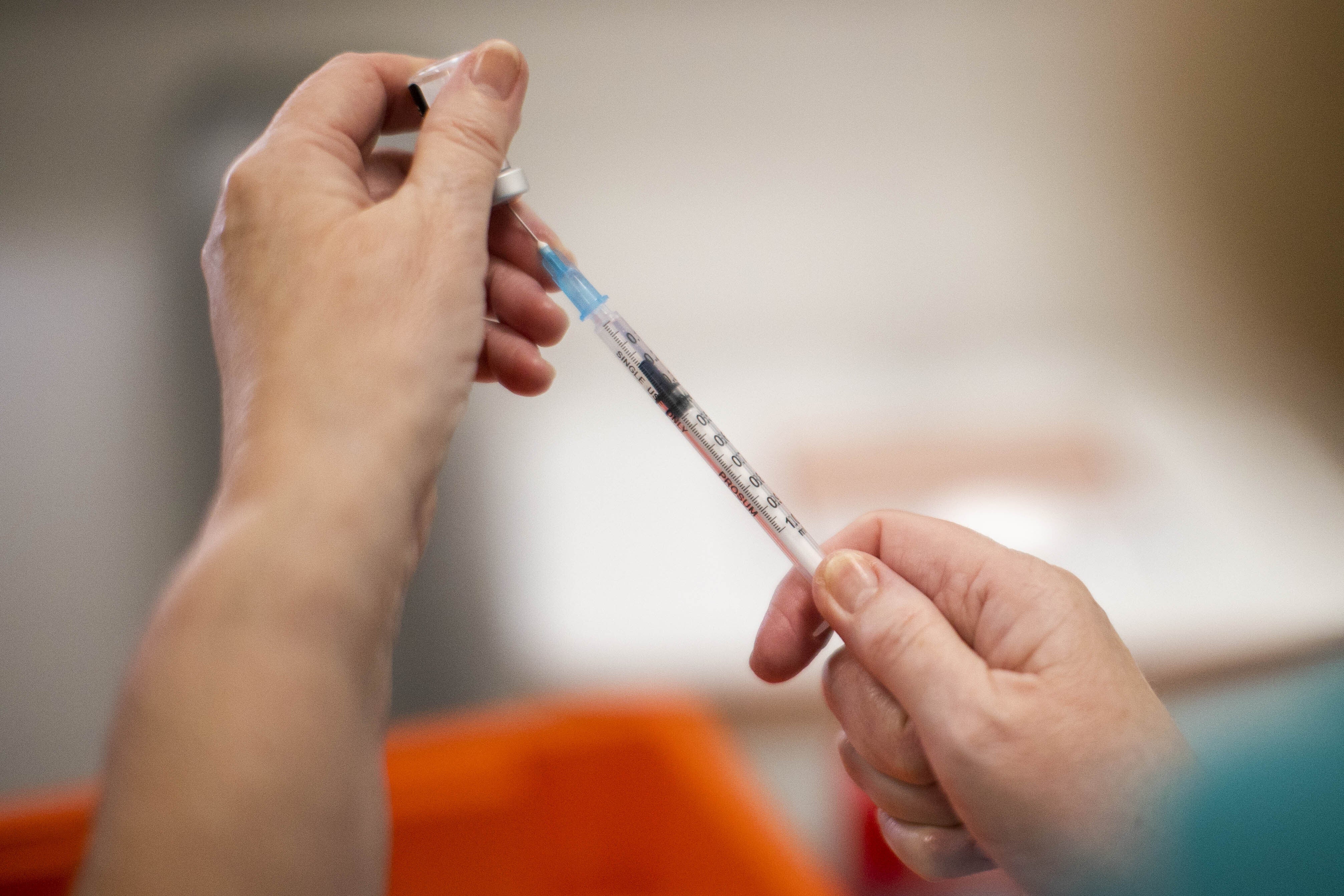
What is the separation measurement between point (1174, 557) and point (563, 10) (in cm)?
126

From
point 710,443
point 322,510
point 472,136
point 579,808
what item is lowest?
point 579,808

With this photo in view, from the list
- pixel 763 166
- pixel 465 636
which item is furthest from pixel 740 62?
pixel 465 636

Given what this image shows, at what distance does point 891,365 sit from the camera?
1338 mm

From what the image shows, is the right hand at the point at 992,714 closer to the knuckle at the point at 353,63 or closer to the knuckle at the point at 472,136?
the knuckle at the point at 472,136

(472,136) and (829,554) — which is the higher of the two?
(472,136)

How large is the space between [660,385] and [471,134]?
0.73 ft

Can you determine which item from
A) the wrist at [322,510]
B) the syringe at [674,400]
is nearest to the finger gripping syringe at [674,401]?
the syringe at [674,400]

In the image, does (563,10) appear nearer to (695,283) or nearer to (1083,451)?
(695,283)

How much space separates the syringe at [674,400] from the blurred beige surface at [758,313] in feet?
1.95

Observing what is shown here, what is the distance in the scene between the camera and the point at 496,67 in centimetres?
59

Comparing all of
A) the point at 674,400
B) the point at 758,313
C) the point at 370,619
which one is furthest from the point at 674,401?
the point at 758,313

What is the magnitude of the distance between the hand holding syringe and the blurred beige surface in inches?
23.4

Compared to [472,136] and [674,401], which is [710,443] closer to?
[674,401]

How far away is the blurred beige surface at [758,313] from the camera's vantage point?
1.14 meters
